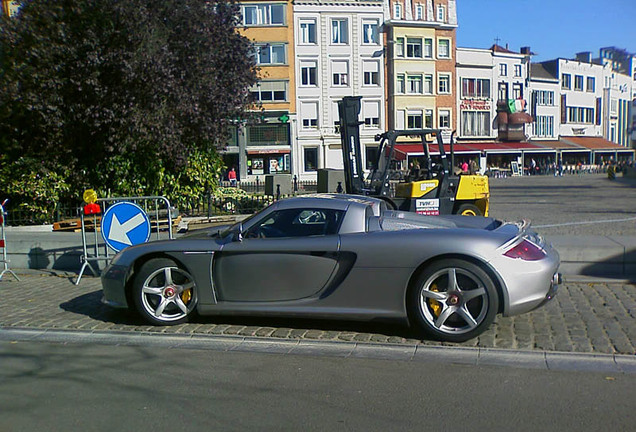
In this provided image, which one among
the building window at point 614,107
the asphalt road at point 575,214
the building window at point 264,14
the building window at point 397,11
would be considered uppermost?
the building window at point 397,11

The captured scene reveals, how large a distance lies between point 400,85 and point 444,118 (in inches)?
218

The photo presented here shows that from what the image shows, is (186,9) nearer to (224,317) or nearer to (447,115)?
(224,317)

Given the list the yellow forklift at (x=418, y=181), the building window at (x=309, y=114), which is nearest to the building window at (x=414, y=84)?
the building window at (x=309, y=114)

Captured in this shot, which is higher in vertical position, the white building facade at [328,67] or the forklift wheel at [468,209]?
the white building facade at [328,67]

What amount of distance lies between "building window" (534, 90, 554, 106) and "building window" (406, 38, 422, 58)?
17127 millimetres

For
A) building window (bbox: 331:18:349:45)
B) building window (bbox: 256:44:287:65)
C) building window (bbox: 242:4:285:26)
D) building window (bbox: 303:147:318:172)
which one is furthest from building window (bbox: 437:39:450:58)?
building window (bbox: 242:4:285:26)

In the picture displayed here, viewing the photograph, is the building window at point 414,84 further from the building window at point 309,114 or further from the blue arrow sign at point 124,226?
the blue arrow sign at point 124,226

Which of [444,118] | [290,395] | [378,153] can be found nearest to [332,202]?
[290,395]

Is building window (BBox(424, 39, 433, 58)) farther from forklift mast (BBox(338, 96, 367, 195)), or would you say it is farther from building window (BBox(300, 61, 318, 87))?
forklift mast (BBox(338, 96, 367, 195))

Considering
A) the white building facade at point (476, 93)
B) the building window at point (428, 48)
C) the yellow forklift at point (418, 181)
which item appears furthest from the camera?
the white building facade at point (476, 93)

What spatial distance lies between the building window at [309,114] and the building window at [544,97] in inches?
1053

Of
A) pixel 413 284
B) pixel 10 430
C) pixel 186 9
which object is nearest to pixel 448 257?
pixel 413 284

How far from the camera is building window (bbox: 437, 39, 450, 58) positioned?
53.3 metres

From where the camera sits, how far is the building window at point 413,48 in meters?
51.6
